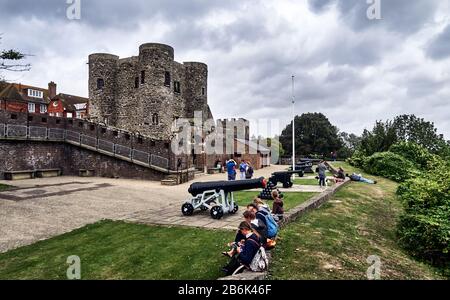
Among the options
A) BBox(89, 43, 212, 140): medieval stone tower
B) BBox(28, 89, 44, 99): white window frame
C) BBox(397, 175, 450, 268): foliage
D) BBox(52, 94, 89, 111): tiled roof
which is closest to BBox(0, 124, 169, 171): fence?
BBox(89, 43, 212, 140): medieval stone tower

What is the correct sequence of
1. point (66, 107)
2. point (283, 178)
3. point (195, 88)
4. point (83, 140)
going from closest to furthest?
1. point (283, 178)
2. point (83, 140)
3. point (195, 88)
4. point (66, 107)

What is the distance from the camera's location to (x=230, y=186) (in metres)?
10.4

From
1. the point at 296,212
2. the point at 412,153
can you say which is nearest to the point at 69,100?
the point at 412,153

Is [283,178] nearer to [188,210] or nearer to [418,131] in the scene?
[188,210]

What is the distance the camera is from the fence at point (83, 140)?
74.3 ft

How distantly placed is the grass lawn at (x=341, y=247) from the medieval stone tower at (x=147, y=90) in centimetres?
2203

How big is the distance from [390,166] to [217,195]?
23.1m

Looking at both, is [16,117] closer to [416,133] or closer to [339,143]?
[339,143]

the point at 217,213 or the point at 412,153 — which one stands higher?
the point at 412,153

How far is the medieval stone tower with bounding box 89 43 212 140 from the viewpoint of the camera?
32125 millimetres

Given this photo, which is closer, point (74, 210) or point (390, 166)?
point (74, 210)

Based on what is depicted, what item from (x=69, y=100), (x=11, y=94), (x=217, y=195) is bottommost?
(x=217, y=195)

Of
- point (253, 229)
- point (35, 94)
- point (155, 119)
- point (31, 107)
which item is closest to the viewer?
point (253, 229)
